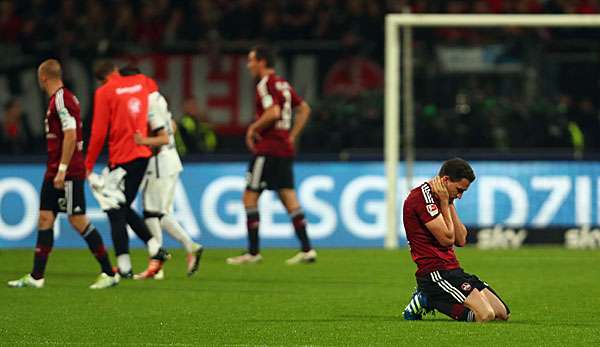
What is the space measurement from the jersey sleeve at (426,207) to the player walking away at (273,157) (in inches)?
214

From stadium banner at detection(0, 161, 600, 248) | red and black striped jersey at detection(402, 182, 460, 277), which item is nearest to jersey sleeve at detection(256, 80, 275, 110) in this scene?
stadium banner at detection(0, 161, 600, 248)

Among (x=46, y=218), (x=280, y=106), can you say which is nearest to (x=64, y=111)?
(x=46, y=218)

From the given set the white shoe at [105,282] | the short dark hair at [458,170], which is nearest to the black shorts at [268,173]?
the white shoe at [105,282]

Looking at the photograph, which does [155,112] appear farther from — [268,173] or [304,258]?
[304,258]

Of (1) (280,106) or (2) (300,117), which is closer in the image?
(1) (280,106)

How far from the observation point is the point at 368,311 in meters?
11.2

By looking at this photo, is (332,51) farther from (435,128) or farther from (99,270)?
(99,270)

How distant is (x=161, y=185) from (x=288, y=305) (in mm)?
2864

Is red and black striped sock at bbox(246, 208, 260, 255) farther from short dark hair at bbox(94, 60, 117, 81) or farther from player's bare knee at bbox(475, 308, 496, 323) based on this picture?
player's bare knee at bbox(475, 308, 496, 323)

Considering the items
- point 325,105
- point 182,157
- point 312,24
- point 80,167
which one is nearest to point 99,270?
point 80,167

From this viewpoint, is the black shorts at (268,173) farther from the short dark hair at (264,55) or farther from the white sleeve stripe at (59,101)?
the white sleeve stripe at (59,101)

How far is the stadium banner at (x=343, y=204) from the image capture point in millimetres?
18781

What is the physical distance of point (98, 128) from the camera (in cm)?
1341

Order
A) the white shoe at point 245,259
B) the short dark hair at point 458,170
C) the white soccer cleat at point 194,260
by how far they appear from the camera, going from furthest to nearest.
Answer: the white shoe at point 245,259 → the white soccer cleat at point 194,260 → the short dark hair at point 458,170
